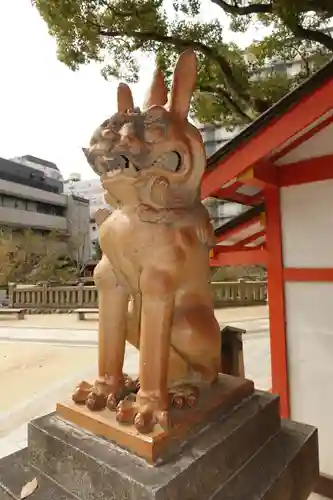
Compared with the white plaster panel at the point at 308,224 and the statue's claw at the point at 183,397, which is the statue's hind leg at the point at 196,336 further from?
→ the white plaster panel at the point at 308,224

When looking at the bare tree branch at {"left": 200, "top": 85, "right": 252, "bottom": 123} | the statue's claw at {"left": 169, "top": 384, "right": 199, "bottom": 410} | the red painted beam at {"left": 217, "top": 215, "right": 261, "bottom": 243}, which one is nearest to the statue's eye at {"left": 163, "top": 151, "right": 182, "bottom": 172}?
the statue's claw at {"left": 169, "top": 384, "right": 199, "bottom": 410}

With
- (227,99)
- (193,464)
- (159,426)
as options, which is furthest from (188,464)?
(227,99)

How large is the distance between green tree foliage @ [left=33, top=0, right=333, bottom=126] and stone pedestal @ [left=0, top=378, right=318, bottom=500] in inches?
170

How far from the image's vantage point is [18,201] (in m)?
26.4

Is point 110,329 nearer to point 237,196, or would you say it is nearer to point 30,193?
point 237,196

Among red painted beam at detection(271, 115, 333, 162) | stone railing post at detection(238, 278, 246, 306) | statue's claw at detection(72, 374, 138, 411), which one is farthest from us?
stone railing post at detection(238, 278, 246, 306)

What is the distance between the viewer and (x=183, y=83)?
4.31 ft

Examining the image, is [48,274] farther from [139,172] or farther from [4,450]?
[139,172]

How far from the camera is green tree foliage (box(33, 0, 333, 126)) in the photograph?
15.0 feet

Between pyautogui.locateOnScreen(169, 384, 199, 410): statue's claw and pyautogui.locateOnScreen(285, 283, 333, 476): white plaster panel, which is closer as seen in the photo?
pyautogui.locateOnScreen(169, 384, 199, 410): statue's claw

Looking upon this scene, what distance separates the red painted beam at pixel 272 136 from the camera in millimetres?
1755

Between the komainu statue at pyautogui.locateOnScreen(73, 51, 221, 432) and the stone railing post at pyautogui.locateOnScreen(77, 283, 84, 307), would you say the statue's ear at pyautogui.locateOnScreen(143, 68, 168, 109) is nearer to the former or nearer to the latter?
the komainu statue at pyautogui.locateOnScreen(73, 51, 221, 432)

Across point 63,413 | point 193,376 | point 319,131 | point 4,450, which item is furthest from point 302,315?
point 4,450

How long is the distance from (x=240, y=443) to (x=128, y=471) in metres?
0.45
